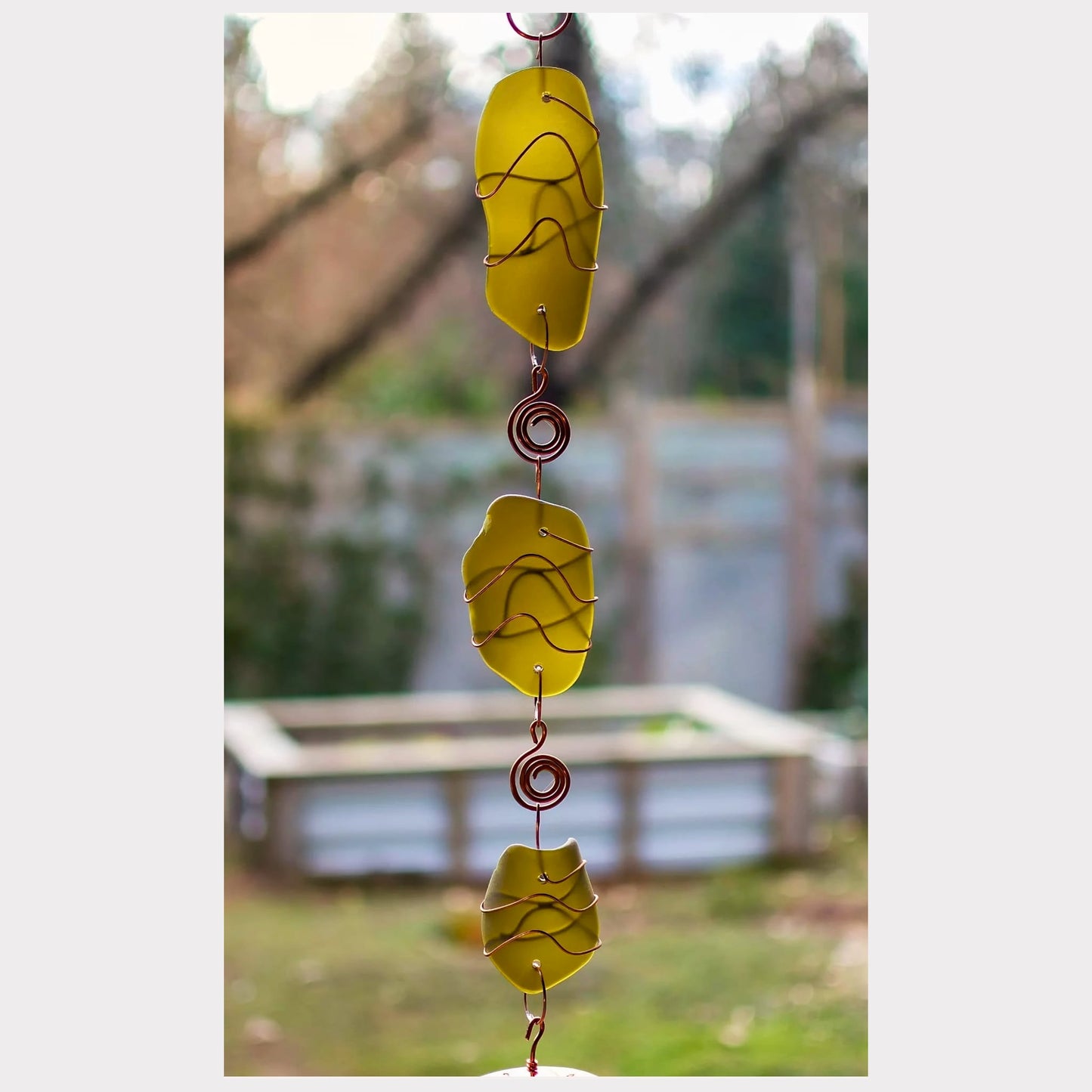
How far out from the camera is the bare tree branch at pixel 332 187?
3.70 meters

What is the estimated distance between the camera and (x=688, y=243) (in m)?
4.00

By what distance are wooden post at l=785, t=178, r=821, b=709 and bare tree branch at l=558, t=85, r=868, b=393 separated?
0.17m

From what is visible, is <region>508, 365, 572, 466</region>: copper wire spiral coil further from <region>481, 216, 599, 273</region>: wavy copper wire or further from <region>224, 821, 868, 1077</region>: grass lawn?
<region>224, 821, 868, 1077</region>: grass lawn

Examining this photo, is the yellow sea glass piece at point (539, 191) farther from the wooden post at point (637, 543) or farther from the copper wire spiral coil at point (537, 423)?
the wooden post at point (637, 543)

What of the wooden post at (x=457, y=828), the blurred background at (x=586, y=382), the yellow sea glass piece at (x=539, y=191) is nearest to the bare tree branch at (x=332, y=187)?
the blurred background at (x=586, y=382)

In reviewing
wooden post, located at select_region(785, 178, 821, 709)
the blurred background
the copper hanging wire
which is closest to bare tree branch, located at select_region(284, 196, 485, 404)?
the blurred background

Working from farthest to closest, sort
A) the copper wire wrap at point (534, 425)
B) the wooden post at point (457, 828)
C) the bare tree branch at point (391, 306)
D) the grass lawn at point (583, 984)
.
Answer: the bare tree branch at point (391, 306), the wooden post at point (457, 828), the grass lawn at point (583, 984), the copper wire wrap at point (534, 425)

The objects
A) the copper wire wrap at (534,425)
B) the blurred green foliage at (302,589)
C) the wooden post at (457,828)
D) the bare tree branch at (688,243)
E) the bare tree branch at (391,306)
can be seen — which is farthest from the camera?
the bare tree branch at (688,243)

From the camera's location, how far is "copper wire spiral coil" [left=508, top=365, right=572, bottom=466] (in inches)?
23.1

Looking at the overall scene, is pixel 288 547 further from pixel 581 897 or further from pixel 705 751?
pixel 581 897

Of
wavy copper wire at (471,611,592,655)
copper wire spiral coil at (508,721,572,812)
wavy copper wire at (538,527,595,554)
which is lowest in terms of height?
copper wire spiral coil at (508,721,572,812)

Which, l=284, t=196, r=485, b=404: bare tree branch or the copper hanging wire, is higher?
l=284, t=196, r=485, b=404: bare tree branch

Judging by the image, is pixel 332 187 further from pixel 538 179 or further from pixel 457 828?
pixel 538 179

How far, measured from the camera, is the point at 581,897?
2.05ft
